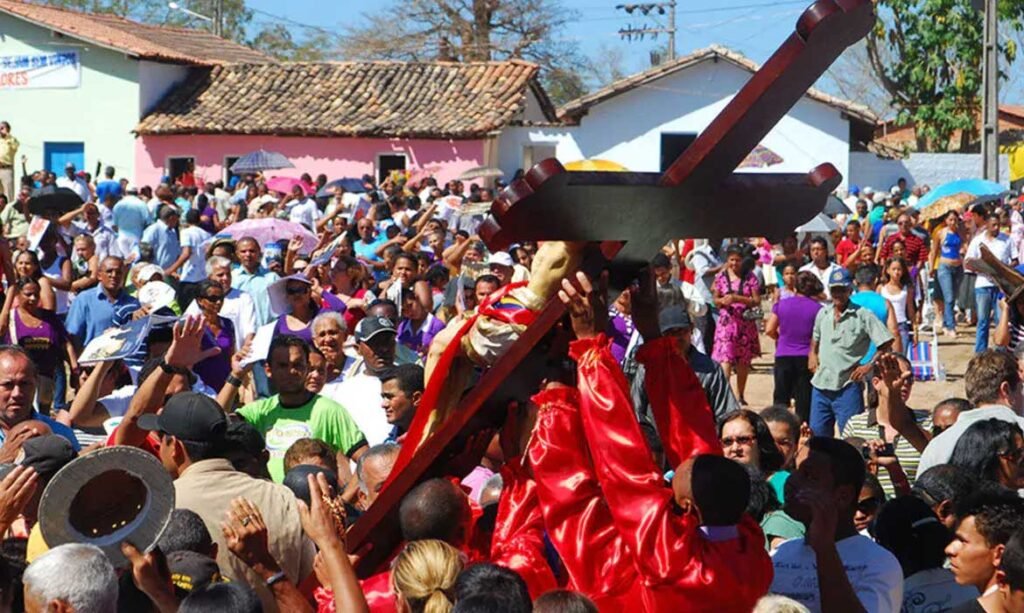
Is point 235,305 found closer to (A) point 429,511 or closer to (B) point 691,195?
(A) point 429,511

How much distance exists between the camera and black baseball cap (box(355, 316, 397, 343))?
962 centimetres

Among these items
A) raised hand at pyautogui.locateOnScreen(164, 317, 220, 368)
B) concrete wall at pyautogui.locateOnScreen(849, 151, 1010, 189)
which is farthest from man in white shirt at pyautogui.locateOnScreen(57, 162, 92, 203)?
raised hand at pyautogui.locateOnScreen(164, 317, 220, 368)

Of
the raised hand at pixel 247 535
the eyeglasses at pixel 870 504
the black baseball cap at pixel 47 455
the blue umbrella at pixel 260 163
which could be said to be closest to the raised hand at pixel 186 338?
the black baseball cap at pixel 47 455

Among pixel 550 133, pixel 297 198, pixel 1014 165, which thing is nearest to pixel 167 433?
pixel 297 198

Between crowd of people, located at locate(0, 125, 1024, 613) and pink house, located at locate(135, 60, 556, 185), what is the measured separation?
84.1ft

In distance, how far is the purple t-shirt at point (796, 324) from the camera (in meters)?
13.0

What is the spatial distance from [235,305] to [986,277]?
30.7ft

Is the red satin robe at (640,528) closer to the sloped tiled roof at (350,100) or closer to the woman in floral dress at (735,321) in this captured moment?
the woman in floral dress at (735,321)

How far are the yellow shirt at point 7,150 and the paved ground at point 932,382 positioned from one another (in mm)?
14670

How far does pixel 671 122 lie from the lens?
40.7m

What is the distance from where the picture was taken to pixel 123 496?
4.58 m

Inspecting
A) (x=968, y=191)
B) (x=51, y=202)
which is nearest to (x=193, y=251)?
(x=51, y=202)

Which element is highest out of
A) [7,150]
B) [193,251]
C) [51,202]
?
[7,150]

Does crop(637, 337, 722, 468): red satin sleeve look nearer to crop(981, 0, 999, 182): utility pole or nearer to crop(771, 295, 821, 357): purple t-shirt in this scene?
crop(771, 295, 821, 357): purple t-shirt
